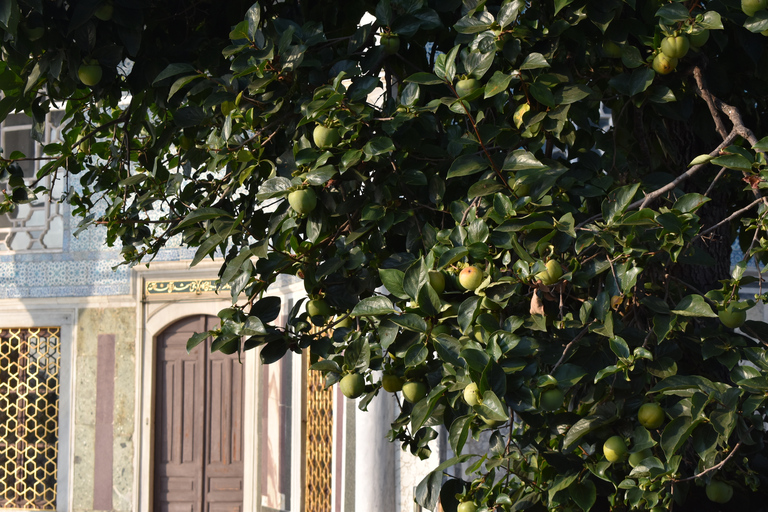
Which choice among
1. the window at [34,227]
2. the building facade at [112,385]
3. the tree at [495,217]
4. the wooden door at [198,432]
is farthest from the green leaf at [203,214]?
the window at [34,227]

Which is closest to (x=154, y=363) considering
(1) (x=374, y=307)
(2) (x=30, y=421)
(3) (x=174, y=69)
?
(2) (x=30, y=421)

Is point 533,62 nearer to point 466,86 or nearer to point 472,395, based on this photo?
point 466,86

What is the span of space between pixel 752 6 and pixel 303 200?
28.7 inches

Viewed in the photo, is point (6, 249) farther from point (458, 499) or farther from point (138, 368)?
point (458, 499)

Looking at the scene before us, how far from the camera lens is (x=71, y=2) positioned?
1.51 m

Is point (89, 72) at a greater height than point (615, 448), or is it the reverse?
point (89, 72)

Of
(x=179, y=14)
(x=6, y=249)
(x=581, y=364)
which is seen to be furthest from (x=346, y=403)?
(x=6, y=249)

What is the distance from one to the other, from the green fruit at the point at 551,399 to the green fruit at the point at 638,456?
0.17 metres

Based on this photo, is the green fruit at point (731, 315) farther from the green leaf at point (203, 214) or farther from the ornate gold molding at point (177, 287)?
the ornate gold molding at point (177, 287)

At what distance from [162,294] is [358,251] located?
18.8ft

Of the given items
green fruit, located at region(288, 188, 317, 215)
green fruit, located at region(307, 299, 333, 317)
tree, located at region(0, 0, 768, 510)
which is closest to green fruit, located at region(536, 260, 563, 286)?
tree, located at region(0, 0, 768, 510)

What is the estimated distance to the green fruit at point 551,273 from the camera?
1.08 meters

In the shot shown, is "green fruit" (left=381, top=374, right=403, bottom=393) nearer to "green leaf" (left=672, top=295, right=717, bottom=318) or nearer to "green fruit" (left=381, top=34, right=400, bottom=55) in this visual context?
"green leaf" (left=672, top=295, right=717, bottom=318)

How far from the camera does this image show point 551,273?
42.4 inches
